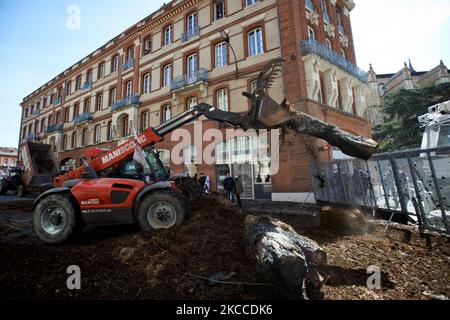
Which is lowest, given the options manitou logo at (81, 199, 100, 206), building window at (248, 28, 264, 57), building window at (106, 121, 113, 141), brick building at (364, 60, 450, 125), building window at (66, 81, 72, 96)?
manitou logo at (81, 199, 100, 206)

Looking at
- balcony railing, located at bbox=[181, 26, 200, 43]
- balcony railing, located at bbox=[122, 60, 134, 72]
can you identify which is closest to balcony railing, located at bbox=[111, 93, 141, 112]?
balcony railing, located at bbox=[122, 60, 134, 72]

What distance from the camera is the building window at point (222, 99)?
15.6 meters

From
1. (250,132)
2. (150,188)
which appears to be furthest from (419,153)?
(250,132)

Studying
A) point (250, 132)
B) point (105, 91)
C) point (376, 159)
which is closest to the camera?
point (376, 159)

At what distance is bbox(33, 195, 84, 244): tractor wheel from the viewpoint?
4793mm

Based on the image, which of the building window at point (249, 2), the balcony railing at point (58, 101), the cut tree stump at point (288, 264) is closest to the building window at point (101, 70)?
the balcony railing at point (58, 101)

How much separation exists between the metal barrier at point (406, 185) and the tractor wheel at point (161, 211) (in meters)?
5.86

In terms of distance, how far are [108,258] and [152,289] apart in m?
1.38

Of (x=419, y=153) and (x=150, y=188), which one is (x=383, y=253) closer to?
(x=419, y=153)

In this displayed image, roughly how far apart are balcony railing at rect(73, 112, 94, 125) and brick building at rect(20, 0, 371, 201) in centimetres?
10

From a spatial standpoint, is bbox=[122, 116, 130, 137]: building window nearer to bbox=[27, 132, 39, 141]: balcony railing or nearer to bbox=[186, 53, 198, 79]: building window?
bbox=[186, 53, 198, 79]: building window

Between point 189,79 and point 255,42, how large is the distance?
210 inches

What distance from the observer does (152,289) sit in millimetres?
2947

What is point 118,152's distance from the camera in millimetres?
5480
